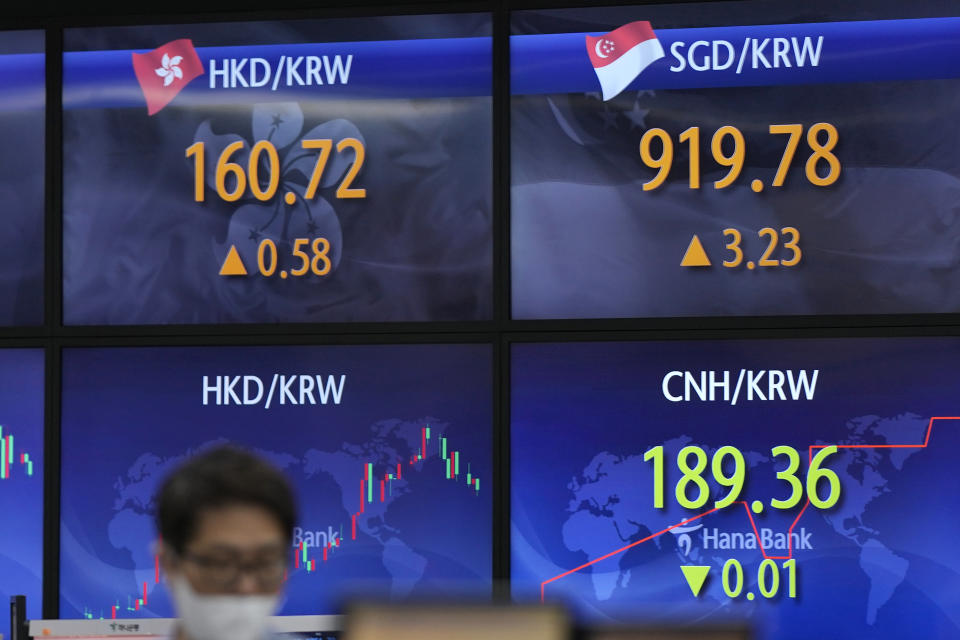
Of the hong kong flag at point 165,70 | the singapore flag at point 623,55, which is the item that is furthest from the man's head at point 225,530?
the hong kong flag at point 165,70

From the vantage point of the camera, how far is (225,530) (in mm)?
691

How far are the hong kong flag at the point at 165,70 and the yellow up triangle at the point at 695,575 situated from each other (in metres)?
1.96

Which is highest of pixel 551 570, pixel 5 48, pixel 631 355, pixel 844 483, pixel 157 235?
pixel 5 48

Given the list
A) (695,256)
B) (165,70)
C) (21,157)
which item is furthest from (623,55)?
(21,157)

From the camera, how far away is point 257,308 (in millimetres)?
3508

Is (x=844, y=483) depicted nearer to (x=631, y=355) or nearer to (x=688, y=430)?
(x=688, y=430)

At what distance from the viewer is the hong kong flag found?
3572mm

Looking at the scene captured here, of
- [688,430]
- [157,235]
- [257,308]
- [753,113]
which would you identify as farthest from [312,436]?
[753,113]

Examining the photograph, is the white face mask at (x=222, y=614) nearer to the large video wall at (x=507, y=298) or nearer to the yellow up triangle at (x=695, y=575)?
the large video wall at (x=507, y=298)

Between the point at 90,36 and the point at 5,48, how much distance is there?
26cm

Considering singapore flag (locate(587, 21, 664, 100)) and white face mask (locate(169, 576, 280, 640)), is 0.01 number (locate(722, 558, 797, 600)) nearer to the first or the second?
singapore flag (locate(587, 21, 664, 100))

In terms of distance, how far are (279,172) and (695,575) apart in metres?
1.61

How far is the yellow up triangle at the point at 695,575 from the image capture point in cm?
330

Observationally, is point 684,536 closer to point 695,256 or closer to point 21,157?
point 695,256
